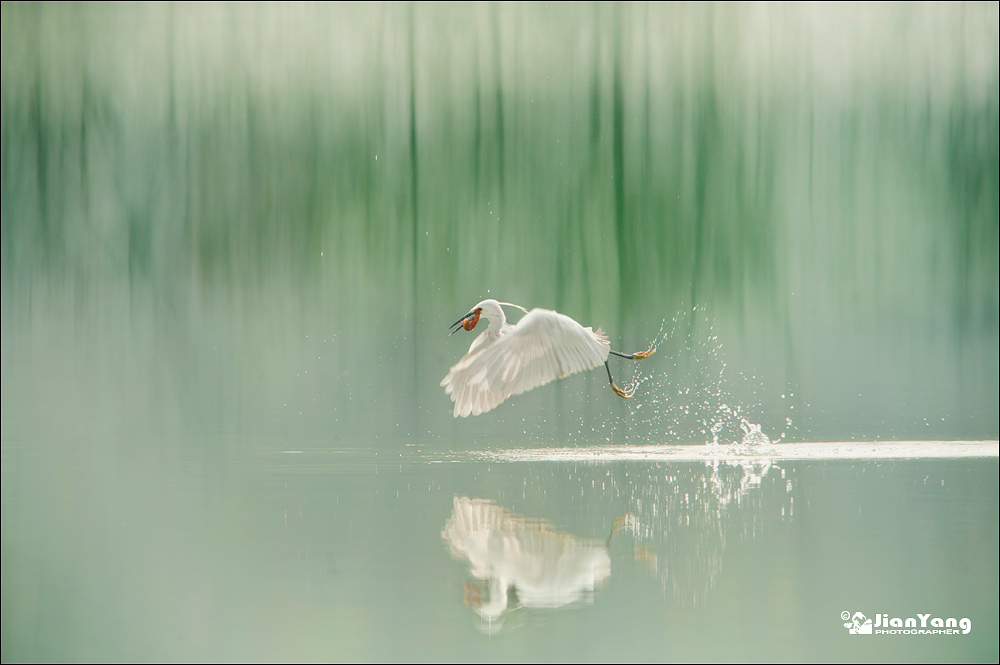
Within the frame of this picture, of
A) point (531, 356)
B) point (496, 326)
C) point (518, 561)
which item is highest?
point (496, 326)

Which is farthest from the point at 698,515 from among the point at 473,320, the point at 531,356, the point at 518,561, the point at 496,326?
the point at 473,320

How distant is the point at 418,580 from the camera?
3.98 meters

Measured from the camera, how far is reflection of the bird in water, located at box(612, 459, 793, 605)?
4.10 meters

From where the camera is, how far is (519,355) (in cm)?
586

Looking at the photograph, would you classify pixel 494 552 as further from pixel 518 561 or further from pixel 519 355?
pixel 519 355

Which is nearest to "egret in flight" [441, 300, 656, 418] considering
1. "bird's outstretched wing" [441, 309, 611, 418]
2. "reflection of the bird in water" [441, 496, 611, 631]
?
"bird's outstretched wing" [441, 309, 611, 418]

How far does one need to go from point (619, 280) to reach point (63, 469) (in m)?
8.80

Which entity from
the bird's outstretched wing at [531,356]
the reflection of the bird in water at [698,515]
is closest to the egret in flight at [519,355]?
the bird's outstretched wing at [531,356]

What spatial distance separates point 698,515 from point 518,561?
1.16 metres

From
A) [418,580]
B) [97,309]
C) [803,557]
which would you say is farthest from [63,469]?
[97,309]

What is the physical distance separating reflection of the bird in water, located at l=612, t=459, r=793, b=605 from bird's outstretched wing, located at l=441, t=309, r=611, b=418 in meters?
0.83

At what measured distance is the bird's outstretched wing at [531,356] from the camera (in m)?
5.83

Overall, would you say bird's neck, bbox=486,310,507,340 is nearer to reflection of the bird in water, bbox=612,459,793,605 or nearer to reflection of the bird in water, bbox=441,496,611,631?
reflection of the bird in water, bbox=612,459,793,605

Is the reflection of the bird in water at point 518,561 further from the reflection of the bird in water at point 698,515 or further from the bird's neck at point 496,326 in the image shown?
the bird's neck at point 496,326
